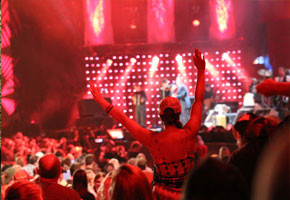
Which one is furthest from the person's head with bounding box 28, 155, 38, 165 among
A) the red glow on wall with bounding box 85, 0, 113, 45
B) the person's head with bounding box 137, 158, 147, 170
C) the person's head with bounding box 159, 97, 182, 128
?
the red glow on wall with bounding box 85, 0, 113, 45

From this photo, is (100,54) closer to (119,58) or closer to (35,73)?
(119,58)

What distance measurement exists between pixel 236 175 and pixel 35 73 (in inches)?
580

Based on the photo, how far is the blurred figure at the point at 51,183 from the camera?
256cm

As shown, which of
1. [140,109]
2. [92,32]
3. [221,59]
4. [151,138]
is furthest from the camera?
[92,32]

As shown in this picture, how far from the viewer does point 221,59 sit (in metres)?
14.0

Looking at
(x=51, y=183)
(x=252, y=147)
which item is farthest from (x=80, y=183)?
(x=252, y=147)

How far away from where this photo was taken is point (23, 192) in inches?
Result: 72.1

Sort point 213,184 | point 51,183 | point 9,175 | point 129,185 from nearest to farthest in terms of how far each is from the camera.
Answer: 1. point 213,184
2. point 129,185
3. point 51,183
4. point 9,175

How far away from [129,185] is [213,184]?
0.72 metres

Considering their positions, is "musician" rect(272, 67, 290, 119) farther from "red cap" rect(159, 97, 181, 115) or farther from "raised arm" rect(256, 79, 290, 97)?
"raised arm" rect(256, 79, 290, 97)

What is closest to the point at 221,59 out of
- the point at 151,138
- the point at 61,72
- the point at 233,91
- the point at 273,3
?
the point at 233,91

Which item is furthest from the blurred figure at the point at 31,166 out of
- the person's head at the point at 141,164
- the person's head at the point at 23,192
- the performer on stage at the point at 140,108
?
the person's head at the point at 23,192

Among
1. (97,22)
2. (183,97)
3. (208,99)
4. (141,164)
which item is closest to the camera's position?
(141,164)

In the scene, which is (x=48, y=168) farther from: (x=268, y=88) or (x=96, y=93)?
(x=268, y=88)
